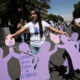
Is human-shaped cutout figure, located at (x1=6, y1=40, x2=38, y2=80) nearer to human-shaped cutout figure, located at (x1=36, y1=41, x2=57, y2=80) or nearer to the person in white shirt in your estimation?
human-shaped cutout figure, located at (x1=36, y1=41, x2=57, y2=80)

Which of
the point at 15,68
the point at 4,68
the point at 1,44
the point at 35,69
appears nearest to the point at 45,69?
the point at 35,69

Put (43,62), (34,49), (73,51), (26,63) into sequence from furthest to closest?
(73,51), (34,49), (43,62), (26,63)

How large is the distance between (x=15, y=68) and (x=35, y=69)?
2150 millimetres

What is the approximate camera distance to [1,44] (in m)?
12.0

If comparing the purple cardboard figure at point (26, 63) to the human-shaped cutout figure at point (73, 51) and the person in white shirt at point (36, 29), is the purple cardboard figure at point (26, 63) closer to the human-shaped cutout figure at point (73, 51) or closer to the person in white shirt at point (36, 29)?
the person in white shirt at point (36, 29)

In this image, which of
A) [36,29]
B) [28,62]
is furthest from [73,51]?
[28,62]

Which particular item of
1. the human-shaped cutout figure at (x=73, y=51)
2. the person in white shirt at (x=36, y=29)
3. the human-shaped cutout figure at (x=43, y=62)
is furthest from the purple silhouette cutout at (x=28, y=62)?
the human-shaped cutout figure at (x=73, y=51)

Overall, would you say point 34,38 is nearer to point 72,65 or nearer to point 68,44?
point 68,44

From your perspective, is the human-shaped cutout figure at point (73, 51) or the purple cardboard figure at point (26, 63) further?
the human-shaped cutout figure at point (73, 51)

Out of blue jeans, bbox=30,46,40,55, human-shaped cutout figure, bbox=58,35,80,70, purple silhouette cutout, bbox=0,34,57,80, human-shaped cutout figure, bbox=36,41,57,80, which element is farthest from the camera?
human-shaped cutout figure, bbox=58,35,80,70

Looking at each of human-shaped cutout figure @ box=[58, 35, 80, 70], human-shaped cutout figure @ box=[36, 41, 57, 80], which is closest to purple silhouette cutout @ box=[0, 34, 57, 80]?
human-shaped cutout figure @ box=[36, 41, 57, 80]

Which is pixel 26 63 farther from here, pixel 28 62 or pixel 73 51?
pixel 73 51

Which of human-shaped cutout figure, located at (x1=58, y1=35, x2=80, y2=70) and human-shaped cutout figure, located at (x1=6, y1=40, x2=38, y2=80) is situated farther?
human-shaped cutout figure, located at (x1=58, y1=35, x2=80, y2=70)

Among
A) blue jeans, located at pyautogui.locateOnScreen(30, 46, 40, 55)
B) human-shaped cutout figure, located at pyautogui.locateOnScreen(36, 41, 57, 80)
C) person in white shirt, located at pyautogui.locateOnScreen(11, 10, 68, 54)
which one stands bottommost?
human-shaped cutout figure, located at pyautogui.locateOnScreen(36, 41, 57, 80)
